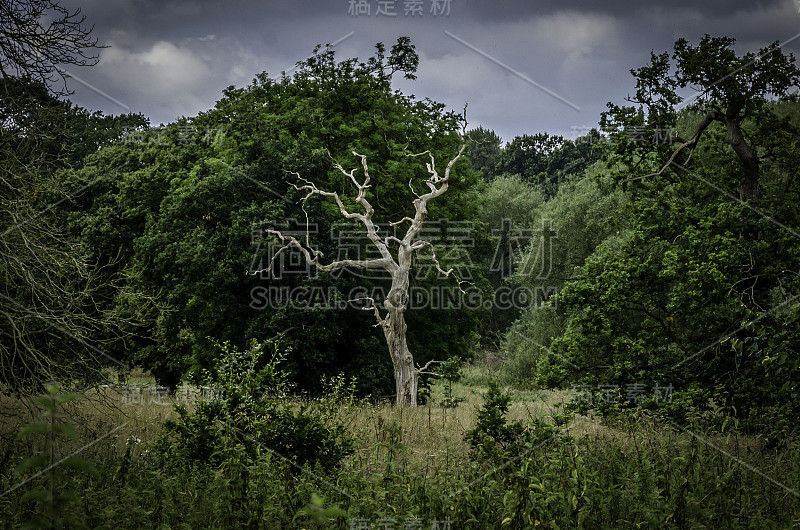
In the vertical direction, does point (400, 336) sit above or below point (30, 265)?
below

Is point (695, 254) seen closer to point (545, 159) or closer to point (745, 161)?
point (745, 161)

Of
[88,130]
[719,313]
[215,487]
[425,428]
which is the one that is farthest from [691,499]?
[88,130]

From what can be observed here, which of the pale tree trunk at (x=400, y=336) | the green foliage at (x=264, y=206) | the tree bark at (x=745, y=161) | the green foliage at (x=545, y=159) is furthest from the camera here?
the green foliage at (x=545, y=159)

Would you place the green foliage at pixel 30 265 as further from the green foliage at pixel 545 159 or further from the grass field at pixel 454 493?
the green foliage at pixel 545 159

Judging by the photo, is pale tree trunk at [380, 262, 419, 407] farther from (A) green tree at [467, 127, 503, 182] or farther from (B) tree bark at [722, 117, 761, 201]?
(A) green tree at [467, 127, 503, 182]

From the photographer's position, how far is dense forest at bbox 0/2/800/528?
542 centimetres

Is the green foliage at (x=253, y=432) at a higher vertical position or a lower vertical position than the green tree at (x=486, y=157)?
lower

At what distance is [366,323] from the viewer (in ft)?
75.5

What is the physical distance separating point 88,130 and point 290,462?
3196cm

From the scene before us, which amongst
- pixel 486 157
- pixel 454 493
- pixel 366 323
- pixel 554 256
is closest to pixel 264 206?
pixel 366 323

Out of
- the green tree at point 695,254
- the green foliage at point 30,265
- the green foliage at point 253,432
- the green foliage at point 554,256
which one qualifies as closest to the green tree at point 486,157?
the green foliage at point 554,256

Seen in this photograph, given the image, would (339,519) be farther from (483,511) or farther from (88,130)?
(88,130)

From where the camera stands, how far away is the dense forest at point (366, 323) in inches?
213

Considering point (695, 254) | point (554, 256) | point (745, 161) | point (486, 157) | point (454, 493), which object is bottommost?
point (454, 493)
